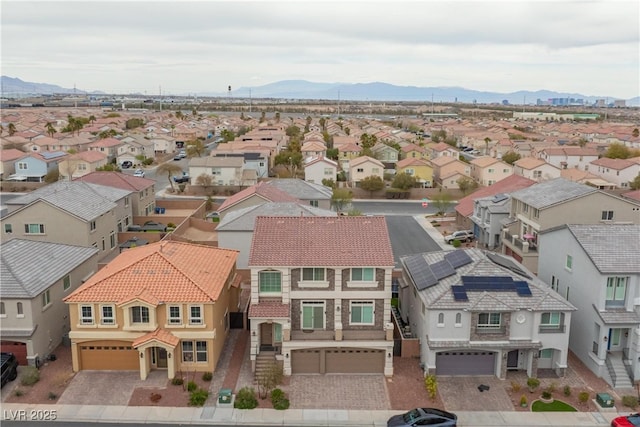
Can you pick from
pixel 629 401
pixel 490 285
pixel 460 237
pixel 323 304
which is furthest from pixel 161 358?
pixel 460 237

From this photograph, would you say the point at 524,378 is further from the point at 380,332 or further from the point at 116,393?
the point at 116,393

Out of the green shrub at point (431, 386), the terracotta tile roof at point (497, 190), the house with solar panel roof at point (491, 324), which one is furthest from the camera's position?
the terracotta tile roof at point (497, 190)

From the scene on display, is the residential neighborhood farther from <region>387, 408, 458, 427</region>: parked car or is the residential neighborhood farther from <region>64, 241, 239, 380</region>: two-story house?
<region>387, 408, 458, 427</region>: parked car

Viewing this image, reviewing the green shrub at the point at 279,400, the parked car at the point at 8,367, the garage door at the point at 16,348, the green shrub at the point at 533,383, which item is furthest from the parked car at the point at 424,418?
the garage door at the point at 16,348

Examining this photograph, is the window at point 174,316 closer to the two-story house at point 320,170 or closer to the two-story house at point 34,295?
the two-story house at point 34,295

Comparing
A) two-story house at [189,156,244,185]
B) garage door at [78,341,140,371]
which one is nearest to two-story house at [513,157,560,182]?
two-story house at [189,156,244,185]

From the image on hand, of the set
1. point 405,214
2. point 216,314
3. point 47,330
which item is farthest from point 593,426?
point 405,214
